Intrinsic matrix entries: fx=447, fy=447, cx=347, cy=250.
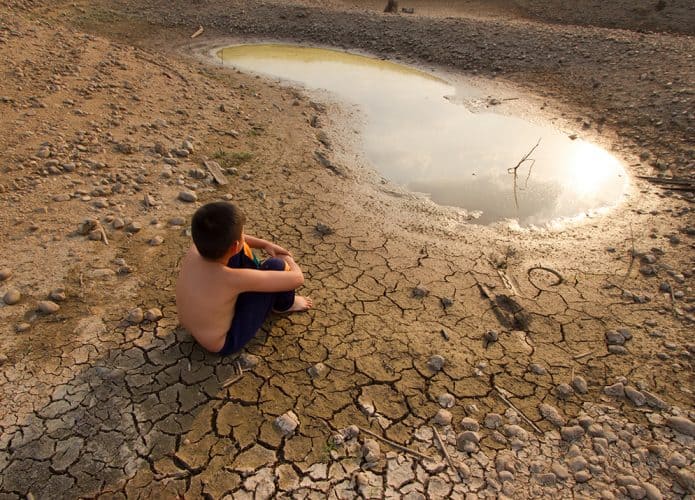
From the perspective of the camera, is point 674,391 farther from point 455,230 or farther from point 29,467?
point 29,467

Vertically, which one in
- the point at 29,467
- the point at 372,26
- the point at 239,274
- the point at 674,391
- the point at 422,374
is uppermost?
the point at 372,26

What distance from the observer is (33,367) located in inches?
104

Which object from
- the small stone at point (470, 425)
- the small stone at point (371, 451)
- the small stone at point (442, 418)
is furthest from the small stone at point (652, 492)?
the small stone at point (371, 451)

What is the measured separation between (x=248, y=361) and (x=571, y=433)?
1.94 meters

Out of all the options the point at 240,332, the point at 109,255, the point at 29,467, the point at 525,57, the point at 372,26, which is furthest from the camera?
the point at 372,26

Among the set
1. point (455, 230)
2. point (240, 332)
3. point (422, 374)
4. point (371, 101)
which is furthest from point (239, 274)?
point (371, 101)

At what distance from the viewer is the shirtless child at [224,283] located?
2.36 m

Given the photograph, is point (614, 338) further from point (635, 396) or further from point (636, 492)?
point (636, 492)

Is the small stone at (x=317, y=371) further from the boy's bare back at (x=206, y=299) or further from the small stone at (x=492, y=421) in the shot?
the small stone at (x=492, y=421)

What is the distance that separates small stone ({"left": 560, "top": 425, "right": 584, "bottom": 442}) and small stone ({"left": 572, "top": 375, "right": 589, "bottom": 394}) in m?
0.31

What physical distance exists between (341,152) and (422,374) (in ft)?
12.1

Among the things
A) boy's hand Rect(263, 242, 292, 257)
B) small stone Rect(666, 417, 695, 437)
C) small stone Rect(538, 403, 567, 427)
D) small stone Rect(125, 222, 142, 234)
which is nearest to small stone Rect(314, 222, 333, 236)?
boy's hand Rect(263, 242, 292, 257)

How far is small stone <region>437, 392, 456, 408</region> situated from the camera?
2679 millimetres

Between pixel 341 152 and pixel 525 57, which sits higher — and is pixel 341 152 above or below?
below
